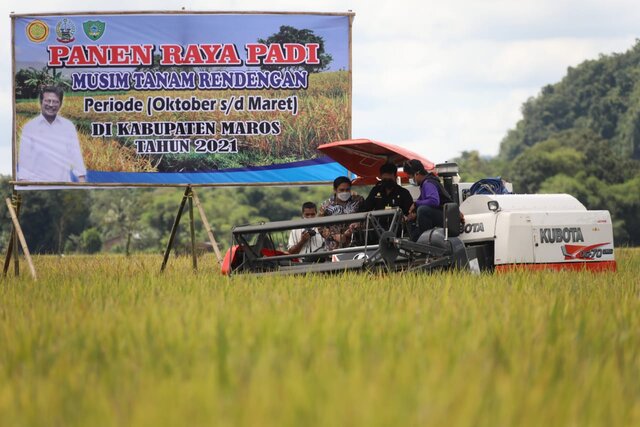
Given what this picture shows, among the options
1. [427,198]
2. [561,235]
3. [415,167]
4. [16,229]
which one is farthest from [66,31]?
[561,235]

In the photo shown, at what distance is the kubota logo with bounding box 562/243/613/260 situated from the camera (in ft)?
45.2

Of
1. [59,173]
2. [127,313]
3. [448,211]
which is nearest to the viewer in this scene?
[127,313]

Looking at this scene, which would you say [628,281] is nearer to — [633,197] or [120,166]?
[120,166]

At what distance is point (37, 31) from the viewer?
16.9 metres

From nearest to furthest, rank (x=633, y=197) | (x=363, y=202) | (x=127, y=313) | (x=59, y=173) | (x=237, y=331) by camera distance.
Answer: (x=237, y=331), (x=127, y=313), (x=363, y=202), (x=59, y=173), (x=633, y=197)

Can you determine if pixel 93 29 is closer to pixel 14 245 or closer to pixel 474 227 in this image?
pixel 14 245

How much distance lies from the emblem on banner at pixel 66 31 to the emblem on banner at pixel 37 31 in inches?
6.7

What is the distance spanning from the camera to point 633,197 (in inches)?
2859

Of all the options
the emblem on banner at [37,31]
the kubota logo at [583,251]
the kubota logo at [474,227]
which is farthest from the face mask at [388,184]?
the emblem on banner at [37,31]

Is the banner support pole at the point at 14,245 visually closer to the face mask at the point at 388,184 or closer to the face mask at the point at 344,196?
the face mask at the point at 344,196

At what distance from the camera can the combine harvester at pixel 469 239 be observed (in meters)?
12.9

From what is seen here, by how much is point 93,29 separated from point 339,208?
16.2 feet

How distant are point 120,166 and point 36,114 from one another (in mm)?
1421

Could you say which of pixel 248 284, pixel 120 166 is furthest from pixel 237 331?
pixel 120 166
